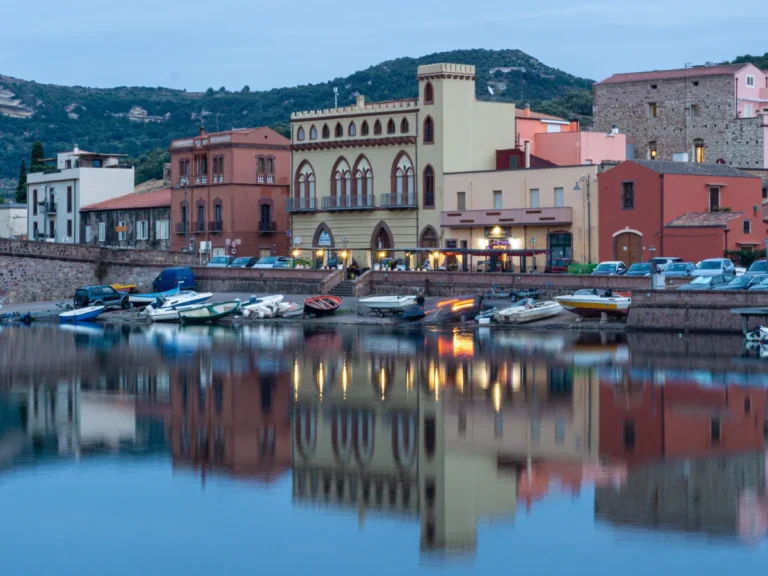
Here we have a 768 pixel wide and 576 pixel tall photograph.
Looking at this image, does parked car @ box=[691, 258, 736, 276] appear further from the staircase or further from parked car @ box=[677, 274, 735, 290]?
the staircase

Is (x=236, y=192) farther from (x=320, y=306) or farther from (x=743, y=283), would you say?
(x=743, y=283)

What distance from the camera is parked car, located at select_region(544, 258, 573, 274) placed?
207ft

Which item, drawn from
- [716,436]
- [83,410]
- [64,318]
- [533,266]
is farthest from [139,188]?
[716,436]

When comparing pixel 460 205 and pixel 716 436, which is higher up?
pixel 460 205

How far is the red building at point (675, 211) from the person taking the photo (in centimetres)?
6138

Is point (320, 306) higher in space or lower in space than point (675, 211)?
lower

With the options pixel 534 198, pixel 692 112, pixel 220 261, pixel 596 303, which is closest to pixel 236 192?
pixel 220 261

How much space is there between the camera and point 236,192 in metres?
79.2

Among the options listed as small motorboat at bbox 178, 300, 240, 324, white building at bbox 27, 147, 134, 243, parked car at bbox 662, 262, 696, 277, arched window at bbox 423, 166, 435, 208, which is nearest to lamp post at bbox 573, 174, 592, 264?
parked car at bbox 662, 262, 696, 277

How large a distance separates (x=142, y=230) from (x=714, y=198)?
1565 inches

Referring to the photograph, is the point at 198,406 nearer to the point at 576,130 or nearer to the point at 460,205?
the point at 460,205

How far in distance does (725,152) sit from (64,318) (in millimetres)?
44753

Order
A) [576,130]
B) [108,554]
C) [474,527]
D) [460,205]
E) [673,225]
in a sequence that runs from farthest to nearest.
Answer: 1. [576,130]
2. [460,205]
3. [673,225]
4. [474,527]
5. [108,554]

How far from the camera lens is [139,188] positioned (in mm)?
106562
